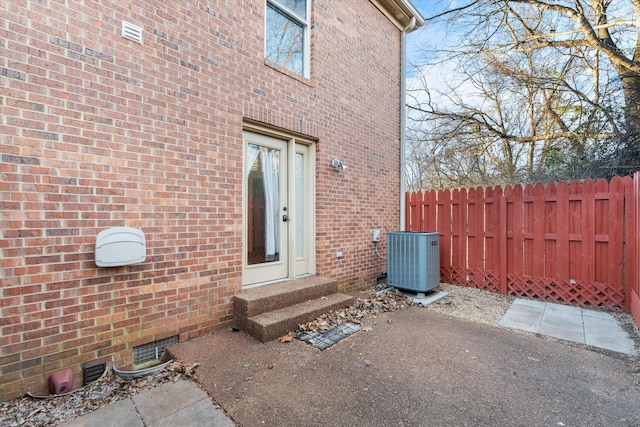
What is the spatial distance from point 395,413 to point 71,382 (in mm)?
2518

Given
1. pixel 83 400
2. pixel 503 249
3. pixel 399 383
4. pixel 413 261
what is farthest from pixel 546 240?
pixel 83 400

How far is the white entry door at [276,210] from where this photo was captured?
154 inches

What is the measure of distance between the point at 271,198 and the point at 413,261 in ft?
8.70

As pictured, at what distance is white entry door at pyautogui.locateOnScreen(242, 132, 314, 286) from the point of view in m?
3.90

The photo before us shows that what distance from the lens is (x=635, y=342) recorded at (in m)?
3.26

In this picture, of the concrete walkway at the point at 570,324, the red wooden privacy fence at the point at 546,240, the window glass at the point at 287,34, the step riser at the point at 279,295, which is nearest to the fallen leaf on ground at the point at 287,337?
the step riser at the point at 279,295

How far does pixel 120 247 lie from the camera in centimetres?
254

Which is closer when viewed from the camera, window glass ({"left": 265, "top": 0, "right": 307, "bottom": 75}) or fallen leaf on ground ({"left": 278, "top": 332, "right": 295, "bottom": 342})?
fallen leaf on ground ({"left": 278, "top": 332, "right": 295, "bottom": 342})

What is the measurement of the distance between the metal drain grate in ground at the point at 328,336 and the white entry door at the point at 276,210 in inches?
43.1

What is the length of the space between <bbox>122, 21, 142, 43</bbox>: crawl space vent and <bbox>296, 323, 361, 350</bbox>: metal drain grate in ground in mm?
3406

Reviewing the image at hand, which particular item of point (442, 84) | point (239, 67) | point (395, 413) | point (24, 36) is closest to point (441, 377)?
point (395, 413)

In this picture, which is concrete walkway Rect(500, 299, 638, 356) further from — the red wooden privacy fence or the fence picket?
the fence picket

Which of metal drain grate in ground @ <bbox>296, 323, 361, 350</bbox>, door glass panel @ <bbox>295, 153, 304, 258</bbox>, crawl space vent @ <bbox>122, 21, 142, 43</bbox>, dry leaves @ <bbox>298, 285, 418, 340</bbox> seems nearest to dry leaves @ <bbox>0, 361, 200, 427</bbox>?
metal drain grate in ground @ <bbox>296, 323, 361, 350</bbox>

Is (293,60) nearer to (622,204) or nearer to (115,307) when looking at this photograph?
(115,307)
